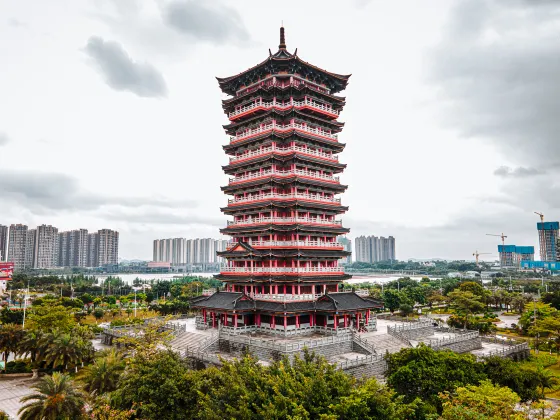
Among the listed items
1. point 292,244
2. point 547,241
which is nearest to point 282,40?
point 292,244

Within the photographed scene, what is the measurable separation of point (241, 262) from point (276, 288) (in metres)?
5.38

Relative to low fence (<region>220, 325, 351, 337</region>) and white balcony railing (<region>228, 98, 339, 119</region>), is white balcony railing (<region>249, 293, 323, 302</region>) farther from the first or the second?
white balcony railing (<region>228, 98, 339, 119</region>)

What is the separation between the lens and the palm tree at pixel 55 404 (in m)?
20.6

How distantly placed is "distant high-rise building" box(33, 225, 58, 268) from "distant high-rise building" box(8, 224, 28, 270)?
18.7 ft

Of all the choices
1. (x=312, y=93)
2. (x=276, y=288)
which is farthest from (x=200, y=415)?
(x=312, y=93)

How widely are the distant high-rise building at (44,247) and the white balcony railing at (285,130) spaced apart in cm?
17957

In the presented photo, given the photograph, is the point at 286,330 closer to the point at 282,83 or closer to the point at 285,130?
the point at 285,130

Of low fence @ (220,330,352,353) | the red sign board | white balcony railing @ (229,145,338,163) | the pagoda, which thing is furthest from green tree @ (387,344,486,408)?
the red sign board

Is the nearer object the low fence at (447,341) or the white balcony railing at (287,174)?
the low fence at (447,341)

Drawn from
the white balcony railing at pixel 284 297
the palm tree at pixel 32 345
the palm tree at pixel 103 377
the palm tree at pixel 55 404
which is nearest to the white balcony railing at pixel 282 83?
the white balcony railing at pixel 284 297

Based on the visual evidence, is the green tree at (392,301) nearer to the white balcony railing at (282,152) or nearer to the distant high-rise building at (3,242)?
the white balcony railing at (282,152)

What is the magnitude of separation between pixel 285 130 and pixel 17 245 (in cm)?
18481

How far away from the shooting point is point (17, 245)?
180625mm

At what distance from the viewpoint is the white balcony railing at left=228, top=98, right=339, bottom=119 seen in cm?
4241
